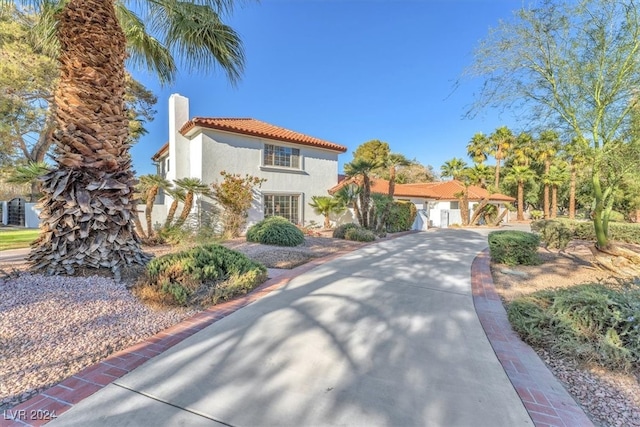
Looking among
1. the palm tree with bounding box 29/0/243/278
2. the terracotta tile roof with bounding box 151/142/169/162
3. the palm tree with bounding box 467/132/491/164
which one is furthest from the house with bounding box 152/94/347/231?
the palm tree with bounding box 467/132/491/164

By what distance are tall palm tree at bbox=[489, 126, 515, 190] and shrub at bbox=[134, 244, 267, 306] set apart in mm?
35147

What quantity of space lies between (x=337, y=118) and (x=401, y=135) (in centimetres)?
609

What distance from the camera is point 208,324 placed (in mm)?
4375

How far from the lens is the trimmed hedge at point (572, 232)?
1151cm

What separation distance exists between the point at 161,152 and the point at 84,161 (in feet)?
54.2

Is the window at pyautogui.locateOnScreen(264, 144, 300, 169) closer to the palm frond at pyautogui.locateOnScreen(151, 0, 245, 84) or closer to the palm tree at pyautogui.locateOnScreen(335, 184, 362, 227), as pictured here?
the palm tree at pyautogui.locateOnScreen(335, 184, 362, 227)

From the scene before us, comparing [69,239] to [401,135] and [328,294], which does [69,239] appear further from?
[401,135]

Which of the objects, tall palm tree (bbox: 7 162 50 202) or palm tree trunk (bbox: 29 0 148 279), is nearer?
palm tree trunk (bbox: 29 0 148 279)

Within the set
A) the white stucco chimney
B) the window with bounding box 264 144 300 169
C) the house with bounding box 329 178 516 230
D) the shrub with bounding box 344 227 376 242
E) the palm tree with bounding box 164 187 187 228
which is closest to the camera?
the palm tree with bounding box 164 187 187 228

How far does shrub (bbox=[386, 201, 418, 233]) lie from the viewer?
1862 centimetres

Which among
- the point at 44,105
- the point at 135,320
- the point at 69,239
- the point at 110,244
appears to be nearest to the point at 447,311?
the point at 135,320

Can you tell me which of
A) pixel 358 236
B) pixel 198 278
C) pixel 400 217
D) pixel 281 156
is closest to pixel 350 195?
pixel 400 217

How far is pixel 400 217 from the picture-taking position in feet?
63.6

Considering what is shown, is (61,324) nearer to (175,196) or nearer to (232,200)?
(175,196)
